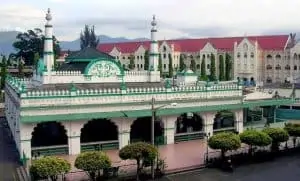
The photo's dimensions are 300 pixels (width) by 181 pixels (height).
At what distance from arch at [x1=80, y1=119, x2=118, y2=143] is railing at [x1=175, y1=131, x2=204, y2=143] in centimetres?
427

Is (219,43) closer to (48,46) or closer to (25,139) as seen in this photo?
(48,46)

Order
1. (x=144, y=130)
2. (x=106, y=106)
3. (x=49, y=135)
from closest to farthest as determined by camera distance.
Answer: (x=106, y=106) → (x=49, y=135) → (x=144, y=130)

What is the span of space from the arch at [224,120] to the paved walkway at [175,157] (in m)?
4.40

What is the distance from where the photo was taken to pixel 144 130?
30453mm

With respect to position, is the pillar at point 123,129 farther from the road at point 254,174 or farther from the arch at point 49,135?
the road at point 254,174

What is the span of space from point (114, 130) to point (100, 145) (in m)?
2.86

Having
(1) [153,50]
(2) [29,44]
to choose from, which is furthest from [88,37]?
(1) [153,50]

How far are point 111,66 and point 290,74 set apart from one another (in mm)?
53086

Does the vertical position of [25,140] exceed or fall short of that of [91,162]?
it exceeds it

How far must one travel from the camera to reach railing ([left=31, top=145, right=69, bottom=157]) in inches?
975

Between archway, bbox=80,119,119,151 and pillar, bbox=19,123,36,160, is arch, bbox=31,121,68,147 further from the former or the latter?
pillar, bbox=19,123,36,160

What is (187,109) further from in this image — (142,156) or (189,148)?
(142,156)

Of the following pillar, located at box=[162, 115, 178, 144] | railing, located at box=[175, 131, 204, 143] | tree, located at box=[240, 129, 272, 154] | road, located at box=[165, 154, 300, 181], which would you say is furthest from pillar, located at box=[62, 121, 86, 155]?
tree, located at box=[240, 129, 272, 154]

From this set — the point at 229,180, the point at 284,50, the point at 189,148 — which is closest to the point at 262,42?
the point at 284,50
